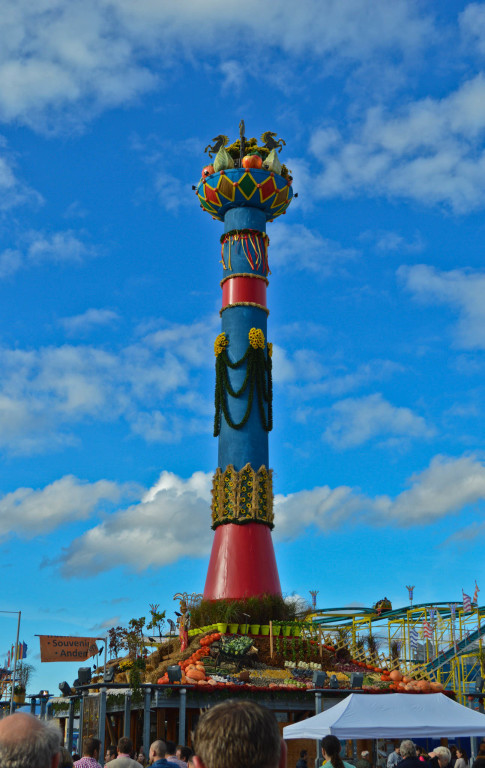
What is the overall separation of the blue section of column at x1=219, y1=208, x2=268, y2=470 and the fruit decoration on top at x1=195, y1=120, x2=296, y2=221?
1675 millimetres

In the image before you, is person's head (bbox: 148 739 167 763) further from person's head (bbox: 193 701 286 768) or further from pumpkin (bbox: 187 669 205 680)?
pumpkin (bbox: 187 669 205 680)

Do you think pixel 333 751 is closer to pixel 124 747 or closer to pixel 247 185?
pixel 124 747

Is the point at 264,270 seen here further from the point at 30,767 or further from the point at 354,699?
the point at 30,767

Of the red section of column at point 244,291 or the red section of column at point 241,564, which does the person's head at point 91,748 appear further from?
the red section of column at point 244,291

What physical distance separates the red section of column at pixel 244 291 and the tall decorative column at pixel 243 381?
0.04m

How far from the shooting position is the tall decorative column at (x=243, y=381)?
1384 inches

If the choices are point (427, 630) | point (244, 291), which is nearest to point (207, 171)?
point (244, 291)

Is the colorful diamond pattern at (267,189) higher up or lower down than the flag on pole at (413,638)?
higher up

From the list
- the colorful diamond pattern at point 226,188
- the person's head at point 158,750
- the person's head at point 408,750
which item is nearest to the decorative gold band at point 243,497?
the colorful diamond pattern at point 226,188

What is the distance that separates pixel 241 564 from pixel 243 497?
9.12ft

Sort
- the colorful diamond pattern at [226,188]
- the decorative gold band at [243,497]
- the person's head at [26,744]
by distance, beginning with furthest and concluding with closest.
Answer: the colorful diamond pattern at [226,188]
the decorative gold band at [243,497]
the person's head at [26,744]

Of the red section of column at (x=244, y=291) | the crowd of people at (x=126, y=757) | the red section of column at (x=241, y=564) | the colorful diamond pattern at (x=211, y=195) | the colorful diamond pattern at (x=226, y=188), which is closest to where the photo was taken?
the crowd of people at (x=126, y=757)

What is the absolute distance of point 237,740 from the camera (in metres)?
3.08

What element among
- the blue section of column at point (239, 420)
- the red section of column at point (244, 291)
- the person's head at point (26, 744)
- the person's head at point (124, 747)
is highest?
the red section of column at point (244, 291)
